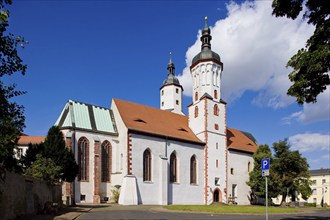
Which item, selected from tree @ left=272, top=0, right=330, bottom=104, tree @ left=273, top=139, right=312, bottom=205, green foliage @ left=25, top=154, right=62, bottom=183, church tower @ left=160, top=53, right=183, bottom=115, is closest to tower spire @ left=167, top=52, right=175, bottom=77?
church tower @ left=160, top=53, right=183, bottom=115

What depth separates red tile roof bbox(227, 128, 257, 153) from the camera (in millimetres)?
50094

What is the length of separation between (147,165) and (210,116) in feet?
40.8

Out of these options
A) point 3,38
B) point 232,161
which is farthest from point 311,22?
point 232,161

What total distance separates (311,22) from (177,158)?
33.4 m

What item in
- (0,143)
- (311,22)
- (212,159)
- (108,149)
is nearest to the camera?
(0,143)

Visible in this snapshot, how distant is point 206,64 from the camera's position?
48906mm

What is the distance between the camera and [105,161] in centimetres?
3997

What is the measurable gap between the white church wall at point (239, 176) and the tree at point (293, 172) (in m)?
6.45

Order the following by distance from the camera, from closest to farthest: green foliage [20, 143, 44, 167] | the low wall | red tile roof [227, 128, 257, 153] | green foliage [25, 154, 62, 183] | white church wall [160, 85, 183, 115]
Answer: the low wall
green foliage [25, 154, 62, 183]
green foliage [20, 143, 44, 167]
red tile roof [227, 128, 257, 153]
white church wall [160, 85, 183, 115]

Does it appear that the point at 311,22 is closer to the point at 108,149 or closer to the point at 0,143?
the point at 0,143

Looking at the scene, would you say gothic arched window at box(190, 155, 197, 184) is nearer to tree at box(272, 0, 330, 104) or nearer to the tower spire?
the tower spire

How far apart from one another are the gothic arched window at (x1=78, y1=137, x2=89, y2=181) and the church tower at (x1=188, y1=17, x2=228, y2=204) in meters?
16.1

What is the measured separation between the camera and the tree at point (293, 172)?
4353cm

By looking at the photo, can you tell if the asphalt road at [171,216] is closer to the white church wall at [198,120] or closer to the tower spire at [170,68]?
the white church wall at [198,120]
